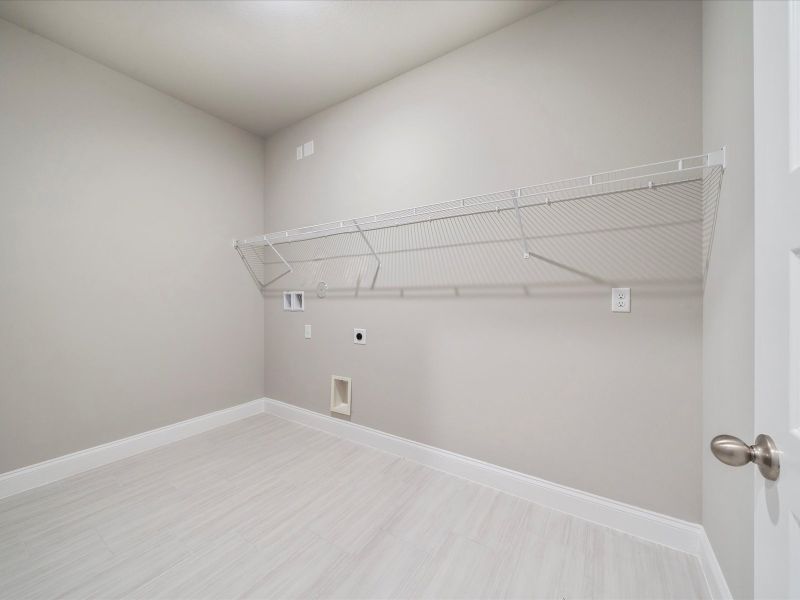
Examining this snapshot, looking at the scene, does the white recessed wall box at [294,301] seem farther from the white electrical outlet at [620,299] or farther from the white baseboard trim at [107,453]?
the white electrical outlet at [620,299]

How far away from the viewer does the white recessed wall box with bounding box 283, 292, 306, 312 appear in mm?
2825

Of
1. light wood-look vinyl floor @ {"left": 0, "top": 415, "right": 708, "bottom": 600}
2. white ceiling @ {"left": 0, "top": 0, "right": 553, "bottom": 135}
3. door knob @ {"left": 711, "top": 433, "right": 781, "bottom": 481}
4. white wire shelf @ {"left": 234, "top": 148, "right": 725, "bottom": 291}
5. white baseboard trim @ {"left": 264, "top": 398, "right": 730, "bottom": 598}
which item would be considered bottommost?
light wood-look vinyl floor @ {"left": 0, "top": 415, "right": 708, "bottom": 600}

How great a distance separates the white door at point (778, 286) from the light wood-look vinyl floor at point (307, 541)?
3.34 ft

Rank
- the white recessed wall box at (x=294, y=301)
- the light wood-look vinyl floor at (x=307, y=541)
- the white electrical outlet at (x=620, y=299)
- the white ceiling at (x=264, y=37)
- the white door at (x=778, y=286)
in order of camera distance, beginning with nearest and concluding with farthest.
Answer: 1. the white door at (x=778, y=286)
2. the light wood-look vinyl floor at (x=307, y=541)
3. the white electrical outlet at (x=620, y=299)
4. the white ceiling at (x=264, y=37)
5. the white recessed wall box at (x=294, y=301)

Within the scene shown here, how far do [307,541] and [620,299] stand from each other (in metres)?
1.81

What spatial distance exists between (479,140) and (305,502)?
2227 millimetres

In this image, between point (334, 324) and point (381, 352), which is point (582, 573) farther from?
point (334, 324)

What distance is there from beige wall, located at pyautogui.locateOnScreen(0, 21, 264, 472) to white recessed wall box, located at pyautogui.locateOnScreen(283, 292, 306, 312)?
403 mm

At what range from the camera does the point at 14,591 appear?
4.10 ft

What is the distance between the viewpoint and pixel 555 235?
5.50ft

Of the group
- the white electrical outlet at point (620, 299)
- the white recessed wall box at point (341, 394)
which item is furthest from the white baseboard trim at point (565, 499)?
the white electrical outlet at point (620, 299)

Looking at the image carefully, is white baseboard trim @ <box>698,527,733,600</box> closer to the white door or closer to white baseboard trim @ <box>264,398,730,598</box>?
white baseboard trim @ <box>264,398,730,598</box>

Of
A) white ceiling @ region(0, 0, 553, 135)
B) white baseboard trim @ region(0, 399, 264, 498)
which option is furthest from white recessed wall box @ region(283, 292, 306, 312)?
white ceiling @ region(0, 0, 553, 135)

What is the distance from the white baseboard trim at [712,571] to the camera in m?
1.13
